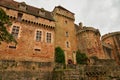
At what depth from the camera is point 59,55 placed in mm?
21031

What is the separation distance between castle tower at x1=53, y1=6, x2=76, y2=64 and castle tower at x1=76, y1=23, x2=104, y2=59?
1.61m

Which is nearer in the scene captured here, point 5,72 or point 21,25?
point 5,72

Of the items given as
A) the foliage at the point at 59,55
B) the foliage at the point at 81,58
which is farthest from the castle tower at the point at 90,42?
the foliage at the point at 59,55

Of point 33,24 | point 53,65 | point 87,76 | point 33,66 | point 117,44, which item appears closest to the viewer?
point 87,76

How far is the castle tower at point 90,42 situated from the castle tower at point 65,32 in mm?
1606

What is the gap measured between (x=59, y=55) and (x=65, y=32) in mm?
6249

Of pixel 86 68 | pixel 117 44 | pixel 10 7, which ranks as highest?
pixel 10 7

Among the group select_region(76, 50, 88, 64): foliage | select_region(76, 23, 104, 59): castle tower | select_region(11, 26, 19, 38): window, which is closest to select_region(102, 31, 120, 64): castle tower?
select_region(76, 23, 104, 59): castle tower

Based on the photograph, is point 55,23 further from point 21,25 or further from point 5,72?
point 5,72

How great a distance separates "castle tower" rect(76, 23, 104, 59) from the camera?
23.4 metres

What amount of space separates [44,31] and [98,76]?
12695mm

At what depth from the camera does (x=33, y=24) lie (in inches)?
815

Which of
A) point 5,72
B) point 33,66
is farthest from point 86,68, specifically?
point 5,72

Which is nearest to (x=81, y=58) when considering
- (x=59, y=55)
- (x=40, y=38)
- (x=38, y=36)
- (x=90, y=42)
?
(x=90, y=42)
